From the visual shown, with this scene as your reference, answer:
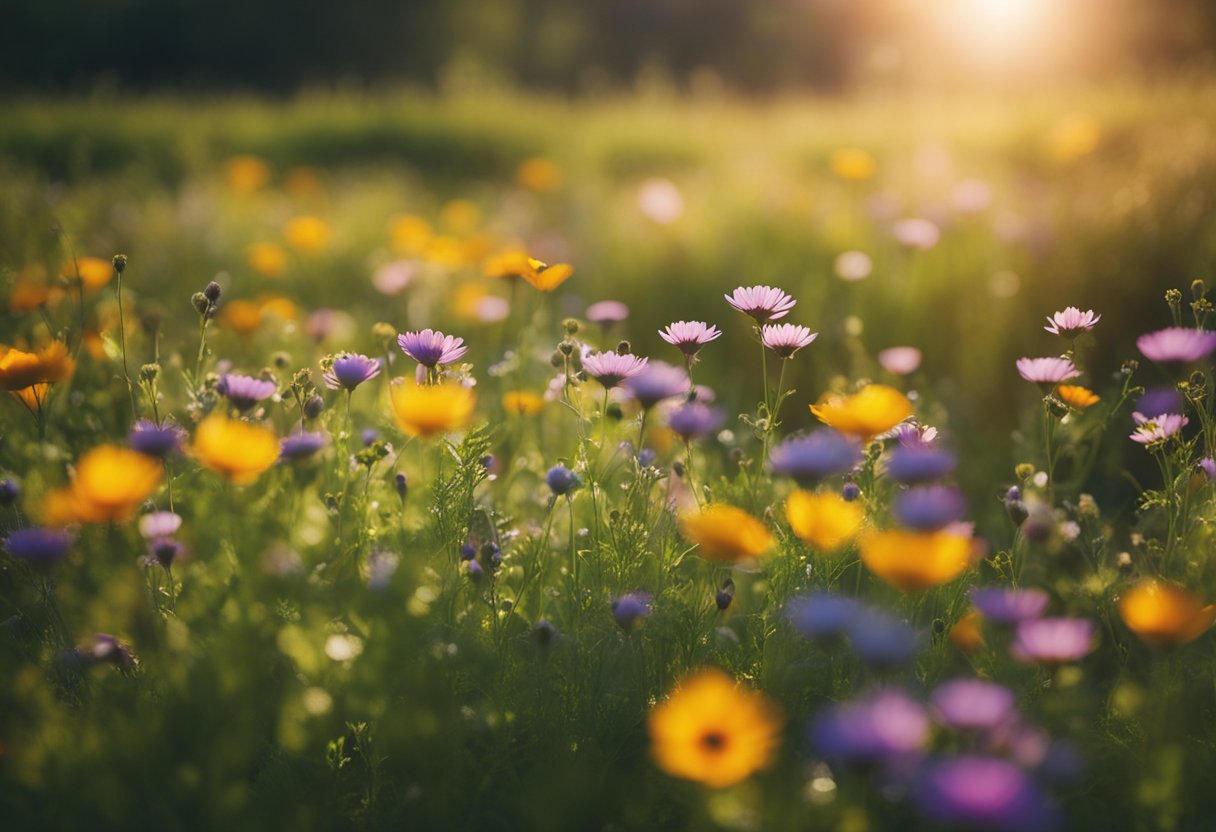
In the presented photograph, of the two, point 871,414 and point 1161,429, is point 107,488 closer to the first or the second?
point 871,414

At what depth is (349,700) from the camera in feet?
3.70

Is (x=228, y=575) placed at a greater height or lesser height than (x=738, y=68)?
greater

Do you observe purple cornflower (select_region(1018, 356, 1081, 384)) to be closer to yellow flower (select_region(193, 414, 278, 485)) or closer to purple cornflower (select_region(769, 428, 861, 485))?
purple cornflower (select_region(769, 428, 861, 485))

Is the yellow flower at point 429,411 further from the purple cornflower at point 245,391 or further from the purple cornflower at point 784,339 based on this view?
the purple cornflower at point 784,339

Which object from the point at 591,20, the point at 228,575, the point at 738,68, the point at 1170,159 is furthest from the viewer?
the point at 591,20

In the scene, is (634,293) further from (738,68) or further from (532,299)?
(738,68)

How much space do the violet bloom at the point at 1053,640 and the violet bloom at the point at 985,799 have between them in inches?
7.8

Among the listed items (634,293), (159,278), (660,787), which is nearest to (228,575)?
(660,787)

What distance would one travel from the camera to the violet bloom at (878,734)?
795 mm

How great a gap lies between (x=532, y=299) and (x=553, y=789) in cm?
294

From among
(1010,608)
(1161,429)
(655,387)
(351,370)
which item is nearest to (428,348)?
(351,370)

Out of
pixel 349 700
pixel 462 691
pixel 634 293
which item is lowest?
pixel 634 293

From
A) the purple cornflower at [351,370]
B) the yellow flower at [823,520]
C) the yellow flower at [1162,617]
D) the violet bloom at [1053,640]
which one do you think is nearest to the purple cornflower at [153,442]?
the purple cornflower at [351,370]

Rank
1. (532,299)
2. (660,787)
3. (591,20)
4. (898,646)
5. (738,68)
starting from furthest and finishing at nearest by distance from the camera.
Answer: (591,20), (738,68), (532,299), (660,787), (898,646)
